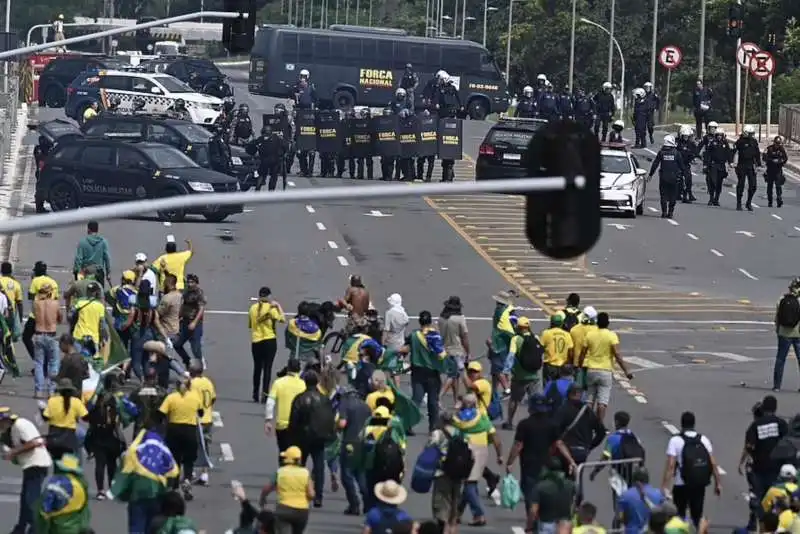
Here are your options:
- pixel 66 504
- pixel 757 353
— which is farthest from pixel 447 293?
pixel 66 504

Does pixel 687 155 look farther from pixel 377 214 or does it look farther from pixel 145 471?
pixel 145 471

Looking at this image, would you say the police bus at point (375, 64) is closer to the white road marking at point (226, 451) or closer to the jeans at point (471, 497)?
the white road marking at point (226, 451)

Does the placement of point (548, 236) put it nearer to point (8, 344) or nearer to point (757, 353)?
point (8, 344)

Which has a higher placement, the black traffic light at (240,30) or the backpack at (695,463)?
the black traffic light at (240,30)

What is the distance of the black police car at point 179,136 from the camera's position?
147ft

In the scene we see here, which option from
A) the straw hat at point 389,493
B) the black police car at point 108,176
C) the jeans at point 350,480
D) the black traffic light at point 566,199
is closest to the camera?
the black traffic light at point 566,199

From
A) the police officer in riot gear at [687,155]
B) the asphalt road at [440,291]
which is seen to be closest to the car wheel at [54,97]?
the asphalt road at [440,291]

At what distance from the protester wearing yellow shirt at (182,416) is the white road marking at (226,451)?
2176 mm

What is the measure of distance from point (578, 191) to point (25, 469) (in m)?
8.18

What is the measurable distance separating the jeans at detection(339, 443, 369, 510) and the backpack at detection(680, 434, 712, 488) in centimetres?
283

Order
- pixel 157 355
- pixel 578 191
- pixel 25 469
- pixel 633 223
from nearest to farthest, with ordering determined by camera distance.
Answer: pixel 578 191 < pixel 25 469 < pixel 157 355 < pixel 633 223

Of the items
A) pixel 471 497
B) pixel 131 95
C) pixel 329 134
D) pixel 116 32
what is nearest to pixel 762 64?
pixel 329 134

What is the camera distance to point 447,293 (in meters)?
35.5

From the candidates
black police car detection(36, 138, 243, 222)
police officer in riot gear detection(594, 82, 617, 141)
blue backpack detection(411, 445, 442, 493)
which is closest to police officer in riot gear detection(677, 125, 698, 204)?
police officer in riot gear detection(594, 82, 617, 141)
